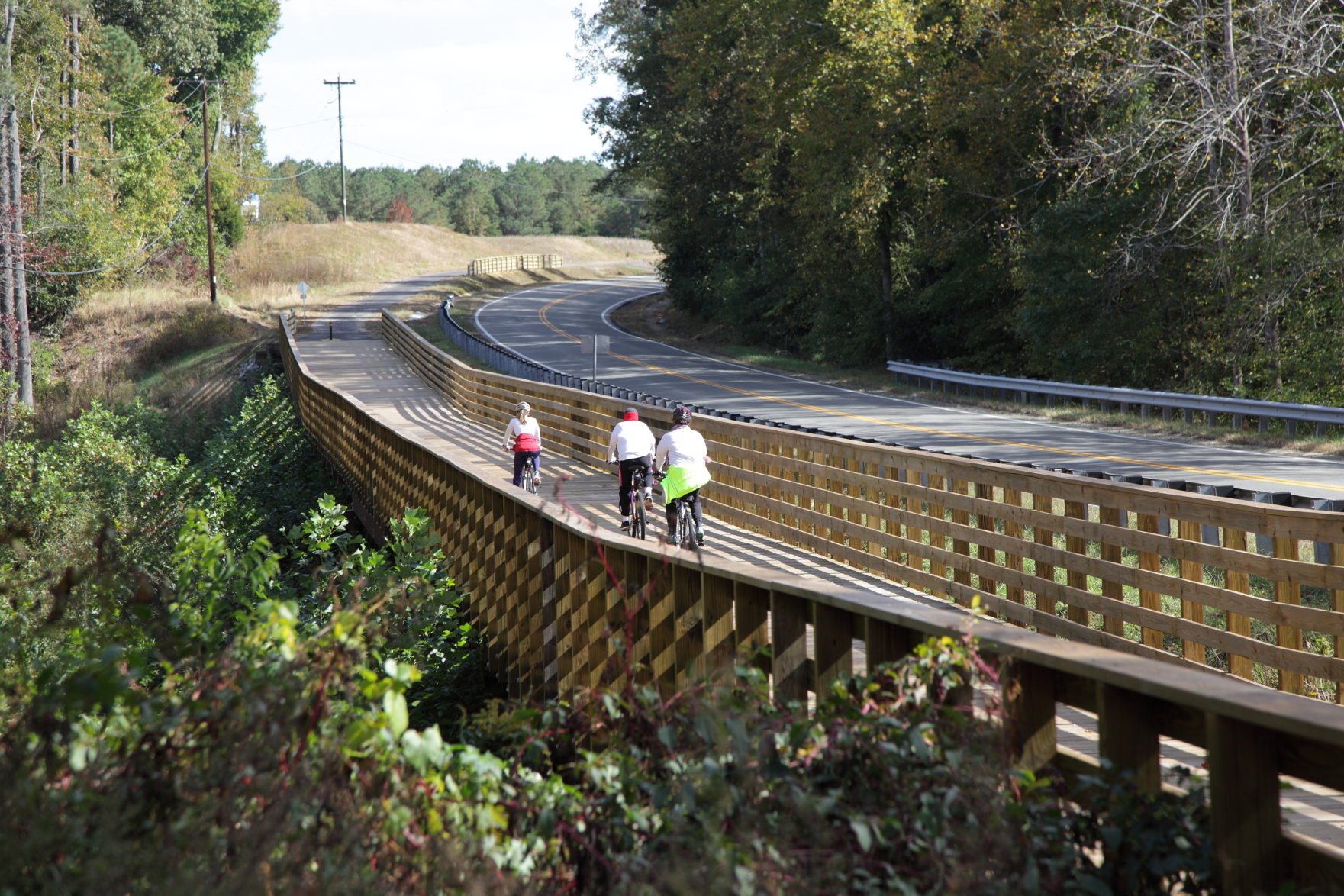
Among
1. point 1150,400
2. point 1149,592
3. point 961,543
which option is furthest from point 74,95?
point 1149,592

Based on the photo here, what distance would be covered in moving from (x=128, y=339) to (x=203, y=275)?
1733cm

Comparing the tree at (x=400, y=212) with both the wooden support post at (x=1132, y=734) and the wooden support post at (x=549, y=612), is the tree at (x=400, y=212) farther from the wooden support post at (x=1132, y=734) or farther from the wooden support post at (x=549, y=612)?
the wooden support post at (x=1132, y=734)

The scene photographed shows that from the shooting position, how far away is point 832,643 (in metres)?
3.68

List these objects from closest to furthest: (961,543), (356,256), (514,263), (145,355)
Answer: (961,543) < (145,355) < (356,256) < (514,263)

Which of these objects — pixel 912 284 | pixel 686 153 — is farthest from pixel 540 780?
pixel 686 153

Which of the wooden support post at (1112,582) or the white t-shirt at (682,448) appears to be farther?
the white t-shirt at (682,448)

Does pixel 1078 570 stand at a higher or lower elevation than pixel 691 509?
higher

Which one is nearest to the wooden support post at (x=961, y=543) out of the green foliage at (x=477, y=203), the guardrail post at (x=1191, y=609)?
the guardrail post at (x=1191, y=609)

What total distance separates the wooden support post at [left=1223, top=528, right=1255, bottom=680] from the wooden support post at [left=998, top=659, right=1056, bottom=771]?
13.2 feet

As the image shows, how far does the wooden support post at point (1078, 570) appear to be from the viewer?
7.61 m

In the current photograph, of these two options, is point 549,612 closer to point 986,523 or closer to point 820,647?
point 820,647

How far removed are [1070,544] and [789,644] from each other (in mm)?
4434

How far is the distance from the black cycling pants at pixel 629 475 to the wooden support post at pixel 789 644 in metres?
8.65

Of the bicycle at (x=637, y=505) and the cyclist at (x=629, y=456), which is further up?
the cyclist at (x=629, y=456)
